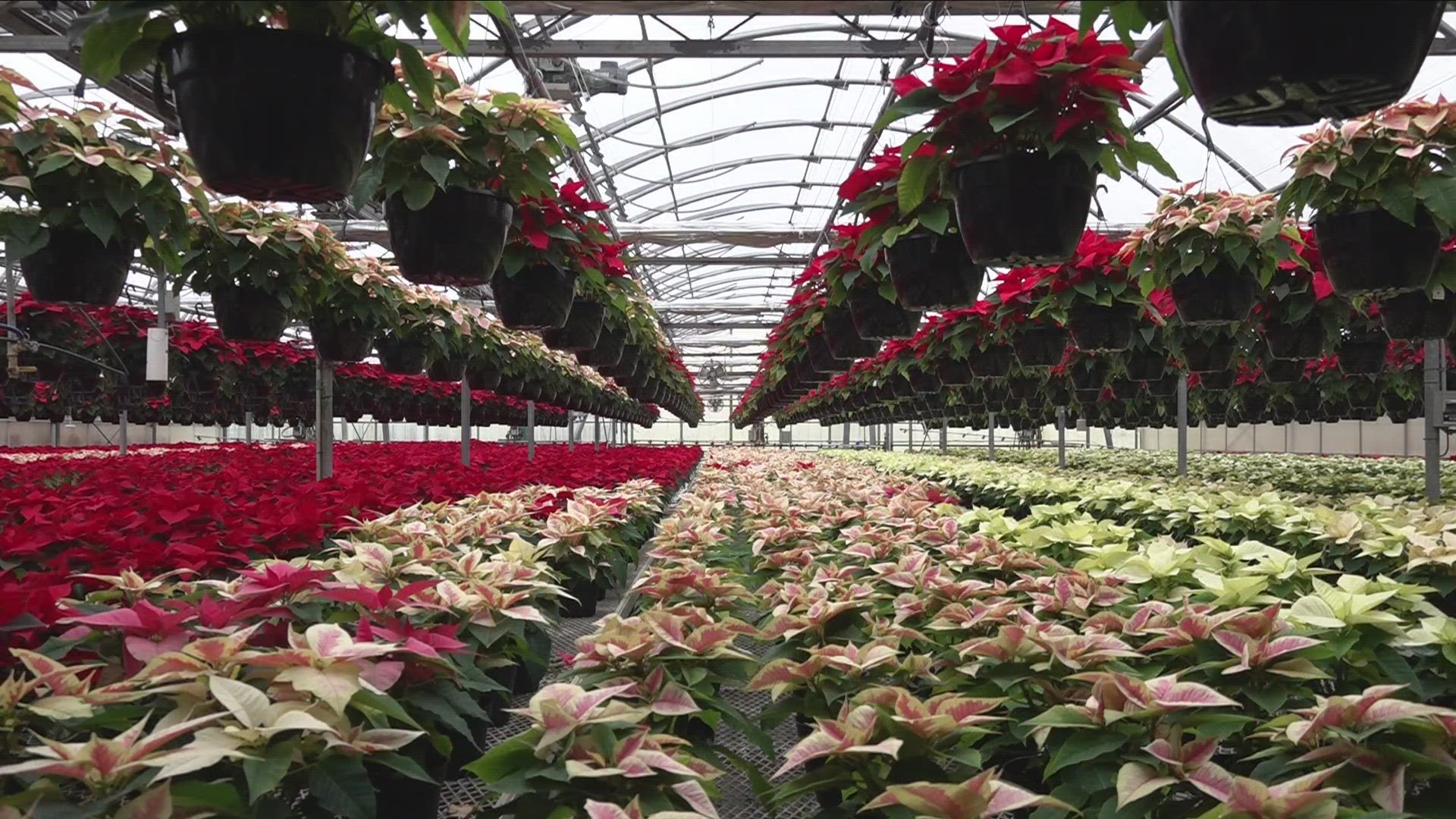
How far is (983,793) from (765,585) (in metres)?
1.54

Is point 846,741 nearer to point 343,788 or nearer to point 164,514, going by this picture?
point 343,788

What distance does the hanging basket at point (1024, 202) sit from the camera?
6.82 ft

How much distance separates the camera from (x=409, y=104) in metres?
1.64

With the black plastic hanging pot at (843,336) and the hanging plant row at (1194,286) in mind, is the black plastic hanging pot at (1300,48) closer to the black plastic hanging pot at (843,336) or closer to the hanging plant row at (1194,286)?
the hanging plant row at (1194,286)

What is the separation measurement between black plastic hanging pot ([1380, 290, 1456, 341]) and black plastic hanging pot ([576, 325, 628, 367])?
11.4 ft

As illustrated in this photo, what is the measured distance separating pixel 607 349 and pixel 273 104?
13.6ft

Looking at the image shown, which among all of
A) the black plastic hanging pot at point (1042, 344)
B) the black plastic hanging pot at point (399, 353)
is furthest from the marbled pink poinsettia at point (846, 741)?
the black plastic hanging pot at point (399, 353)

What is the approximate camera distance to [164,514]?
2.97 metres

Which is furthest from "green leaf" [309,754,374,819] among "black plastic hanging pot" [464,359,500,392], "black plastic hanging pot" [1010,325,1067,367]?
"black plastic hanging pot" [464,359,500,392]

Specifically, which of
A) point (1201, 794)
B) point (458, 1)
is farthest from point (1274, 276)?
point (458, 1)

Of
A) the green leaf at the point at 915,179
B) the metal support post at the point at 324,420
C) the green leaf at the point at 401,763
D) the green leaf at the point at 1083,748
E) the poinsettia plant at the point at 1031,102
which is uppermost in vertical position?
the poinsettia plant at the point at 1031,102

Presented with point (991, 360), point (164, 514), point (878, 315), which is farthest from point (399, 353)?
point (991, 360)

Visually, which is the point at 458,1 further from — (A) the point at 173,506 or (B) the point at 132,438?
(B) the point at 132,438

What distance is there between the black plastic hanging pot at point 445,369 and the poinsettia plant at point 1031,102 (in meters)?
5.09
